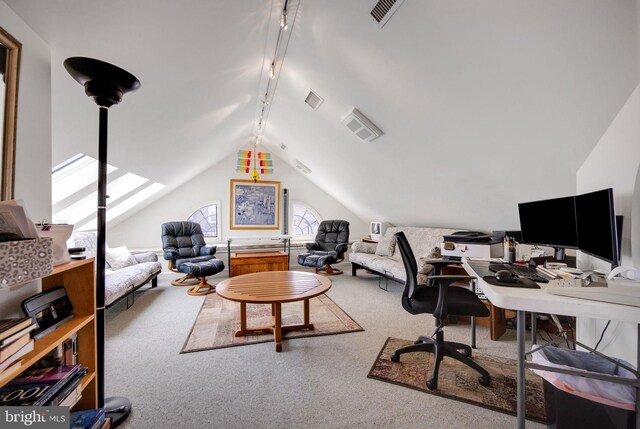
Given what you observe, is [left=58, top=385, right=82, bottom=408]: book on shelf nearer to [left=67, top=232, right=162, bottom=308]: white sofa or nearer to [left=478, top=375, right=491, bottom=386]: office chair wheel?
[left=67, top=232, right=162, bottom=308]: white sofa

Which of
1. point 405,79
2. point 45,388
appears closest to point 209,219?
point 45,388

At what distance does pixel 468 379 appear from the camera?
179cm

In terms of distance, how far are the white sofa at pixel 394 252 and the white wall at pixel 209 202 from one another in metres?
1.35

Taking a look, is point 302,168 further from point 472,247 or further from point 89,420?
point 89,420

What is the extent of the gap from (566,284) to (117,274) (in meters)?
4.11

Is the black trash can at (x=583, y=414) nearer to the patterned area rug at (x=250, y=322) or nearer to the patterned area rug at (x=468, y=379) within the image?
the patterned area rug at (x=468, y=379)

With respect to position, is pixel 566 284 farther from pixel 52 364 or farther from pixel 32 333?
pixel 52 364

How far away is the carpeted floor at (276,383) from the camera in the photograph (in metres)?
1.44

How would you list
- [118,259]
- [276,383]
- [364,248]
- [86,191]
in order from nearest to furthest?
[276,383] < [86,191] < [118,259] < [364,248]

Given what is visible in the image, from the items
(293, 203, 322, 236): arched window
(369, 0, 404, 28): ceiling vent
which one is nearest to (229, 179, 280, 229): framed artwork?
(293, 203, 322, 236): arched window

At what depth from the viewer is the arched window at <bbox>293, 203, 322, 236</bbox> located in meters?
5.98

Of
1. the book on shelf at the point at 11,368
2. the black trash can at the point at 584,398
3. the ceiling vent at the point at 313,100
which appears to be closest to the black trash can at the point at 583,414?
the black trash can at the point at 584,398

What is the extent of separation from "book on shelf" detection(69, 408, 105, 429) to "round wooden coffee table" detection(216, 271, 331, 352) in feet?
3.11

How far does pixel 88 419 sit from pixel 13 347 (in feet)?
2.07
